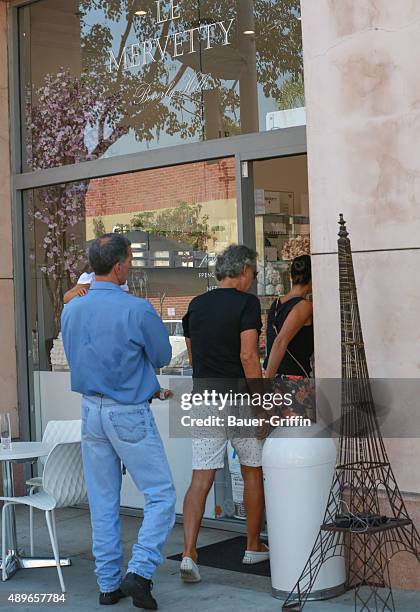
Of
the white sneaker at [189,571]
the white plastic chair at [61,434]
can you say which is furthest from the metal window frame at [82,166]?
the white sneaker at [189,571]

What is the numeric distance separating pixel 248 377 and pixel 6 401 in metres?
3.37

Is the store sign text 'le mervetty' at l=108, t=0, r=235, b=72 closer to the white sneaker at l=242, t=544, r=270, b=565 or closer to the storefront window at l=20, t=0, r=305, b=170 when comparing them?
the storefront window at l=20, t=0, r=305, b=170

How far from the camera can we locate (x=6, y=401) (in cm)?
850

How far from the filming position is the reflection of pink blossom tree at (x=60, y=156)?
8289 mm

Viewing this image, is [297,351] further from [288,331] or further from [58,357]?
[58,357]

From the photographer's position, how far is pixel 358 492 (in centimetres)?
520

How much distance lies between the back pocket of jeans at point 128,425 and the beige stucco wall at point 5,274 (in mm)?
3519

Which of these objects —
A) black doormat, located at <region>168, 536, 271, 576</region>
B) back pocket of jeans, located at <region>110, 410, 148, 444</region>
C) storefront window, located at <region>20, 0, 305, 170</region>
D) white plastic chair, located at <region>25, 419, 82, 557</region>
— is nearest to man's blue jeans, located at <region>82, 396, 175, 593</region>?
back pocket of jeans, located at <region>110, 410, 148, 444</region>

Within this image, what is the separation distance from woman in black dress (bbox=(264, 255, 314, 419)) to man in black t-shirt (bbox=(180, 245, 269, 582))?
323mm

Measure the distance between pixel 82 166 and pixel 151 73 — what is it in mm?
993

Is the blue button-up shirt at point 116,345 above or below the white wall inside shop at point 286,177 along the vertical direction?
below

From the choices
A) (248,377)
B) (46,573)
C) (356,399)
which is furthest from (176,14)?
(46,573)

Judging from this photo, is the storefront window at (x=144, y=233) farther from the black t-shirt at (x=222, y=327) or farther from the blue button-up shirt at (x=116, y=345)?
the blue button-up shirt at (x=116, y=345)

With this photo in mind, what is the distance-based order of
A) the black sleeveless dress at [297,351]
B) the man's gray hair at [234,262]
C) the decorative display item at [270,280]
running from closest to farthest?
the man's gray hair at [234,262], the black sleeveless dress at [297,351], the decorative display item at [270,280]
